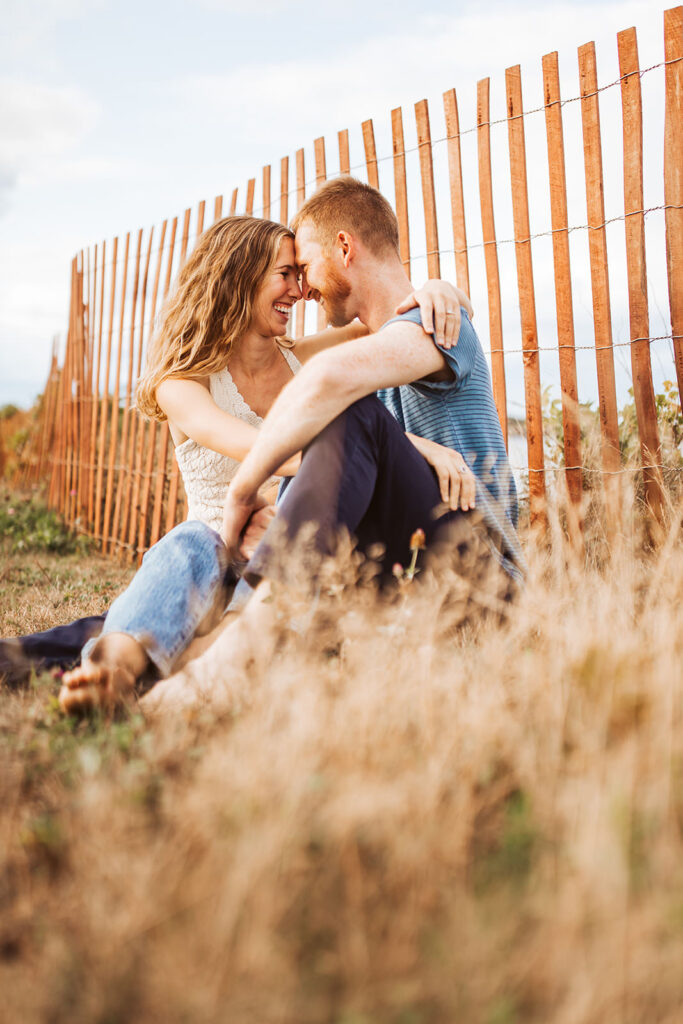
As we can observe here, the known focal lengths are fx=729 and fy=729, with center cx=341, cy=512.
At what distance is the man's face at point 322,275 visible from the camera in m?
2.56

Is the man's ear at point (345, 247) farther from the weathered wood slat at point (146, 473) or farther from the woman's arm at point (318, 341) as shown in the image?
the weathered wood slat at point (146, 473)

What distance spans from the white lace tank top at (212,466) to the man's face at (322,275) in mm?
466

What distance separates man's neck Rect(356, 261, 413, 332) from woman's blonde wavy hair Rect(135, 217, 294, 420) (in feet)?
1.27

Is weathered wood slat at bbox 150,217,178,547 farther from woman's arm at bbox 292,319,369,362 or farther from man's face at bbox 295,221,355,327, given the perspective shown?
man's face at bbox 295,221,355,327

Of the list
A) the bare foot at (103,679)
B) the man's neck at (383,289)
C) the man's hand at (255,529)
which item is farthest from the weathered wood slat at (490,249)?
the bare foot at (103,679)

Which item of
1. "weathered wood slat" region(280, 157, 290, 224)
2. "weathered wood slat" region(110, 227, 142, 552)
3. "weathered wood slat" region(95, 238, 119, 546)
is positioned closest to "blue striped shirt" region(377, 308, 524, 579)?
"weathered wood slat" region(280, 157, 290, 224)

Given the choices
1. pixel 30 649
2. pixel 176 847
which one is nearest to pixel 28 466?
pixel 30 649

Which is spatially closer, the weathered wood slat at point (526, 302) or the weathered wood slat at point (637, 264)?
the weathered wood slat at point (637, 264)

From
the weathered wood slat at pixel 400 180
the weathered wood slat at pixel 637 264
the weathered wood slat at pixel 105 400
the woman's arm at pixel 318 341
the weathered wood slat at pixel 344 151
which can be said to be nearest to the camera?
the weathered wood slat at pixel 637 264

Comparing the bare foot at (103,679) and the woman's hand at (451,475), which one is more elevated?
the woman's hand at (451,475)

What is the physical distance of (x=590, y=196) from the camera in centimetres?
284

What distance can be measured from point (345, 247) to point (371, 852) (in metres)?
2.08

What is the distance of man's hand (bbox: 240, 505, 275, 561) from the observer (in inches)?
88.8

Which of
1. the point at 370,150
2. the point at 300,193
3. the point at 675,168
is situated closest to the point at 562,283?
the point at 675,168
